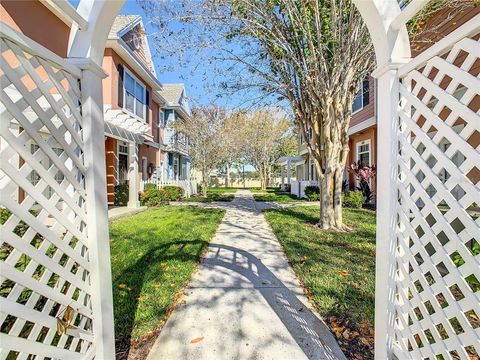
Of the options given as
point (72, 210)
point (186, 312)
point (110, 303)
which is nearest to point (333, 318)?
point (186, 312)

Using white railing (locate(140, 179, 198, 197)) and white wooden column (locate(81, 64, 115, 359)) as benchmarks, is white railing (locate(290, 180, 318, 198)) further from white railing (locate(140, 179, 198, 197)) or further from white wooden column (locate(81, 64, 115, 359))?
white wooden column (locate(81, 64, 115, 359))

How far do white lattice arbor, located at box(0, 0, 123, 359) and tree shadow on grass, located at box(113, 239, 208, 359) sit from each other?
62cm

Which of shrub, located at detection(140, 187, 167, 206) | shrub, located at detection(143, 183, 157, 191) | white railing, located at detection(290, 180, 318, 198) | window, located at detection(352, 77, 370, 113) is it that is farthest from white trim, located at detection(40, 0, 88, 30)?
white railing, located at detection(290, 180, 318, 198)

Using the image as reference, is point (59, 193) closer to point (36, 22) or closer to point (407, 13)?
point (407, 13)

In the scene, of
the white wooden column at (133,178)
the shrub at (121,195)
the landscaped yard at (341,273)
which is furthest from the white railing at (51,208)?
the shrub at (121,195)

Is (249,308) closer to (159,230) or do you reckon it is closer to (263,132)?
(159,230)

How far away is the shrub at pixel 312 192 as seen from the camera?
46.1 ft

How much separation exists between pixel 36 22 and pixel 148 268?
717cm

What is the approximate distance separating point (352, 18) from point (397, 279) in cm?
541

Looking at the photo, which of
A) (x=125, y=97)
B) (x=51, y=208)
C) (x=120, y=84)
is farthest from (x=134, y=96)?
(x=51, y=208)

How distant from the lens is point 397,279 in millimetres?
2010

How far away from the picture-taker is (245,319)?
2.89 meters

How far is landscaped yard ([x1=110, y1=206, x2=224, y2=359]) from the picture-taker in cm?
275

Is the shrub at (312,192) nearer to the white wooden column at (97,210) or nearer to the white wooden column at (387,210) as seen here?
the white wooden column at (387,210)
